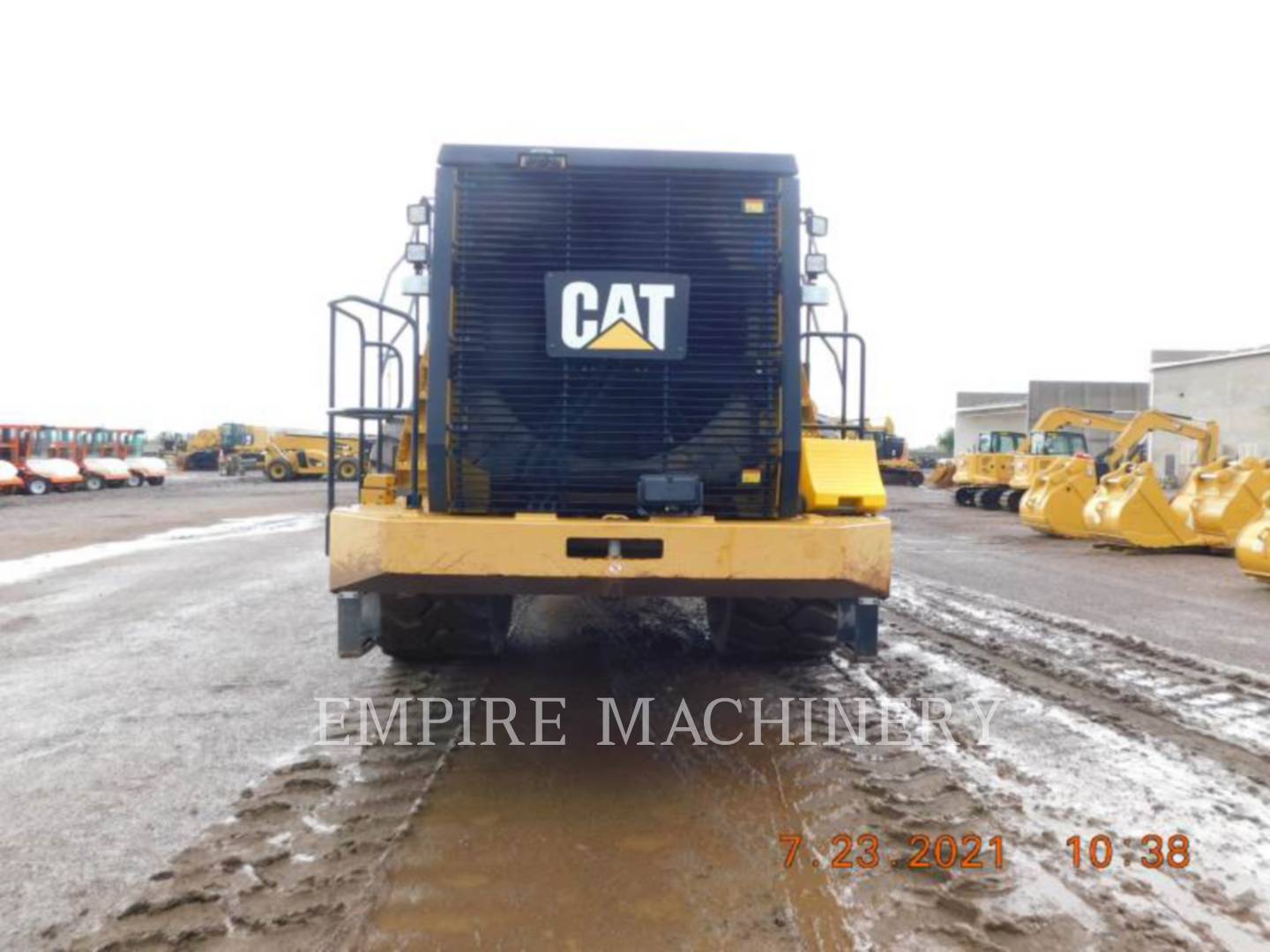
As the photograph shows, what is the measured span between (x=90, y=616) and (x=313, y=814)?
5.92 m

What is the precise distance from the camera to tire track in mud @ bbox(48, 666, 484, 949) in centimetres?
296

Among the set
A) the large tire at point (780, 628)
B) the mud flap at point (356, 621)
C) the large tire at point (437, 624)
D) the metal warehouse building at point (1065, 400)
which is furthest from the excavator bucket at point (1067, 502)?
the metal warehouse building at point (1065, 400)

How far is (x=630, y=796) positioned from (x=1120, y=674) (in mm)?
3964

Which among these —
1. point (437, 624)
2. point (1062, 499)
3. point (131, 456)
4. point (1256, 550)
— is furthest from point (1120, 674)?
point (131, 456)

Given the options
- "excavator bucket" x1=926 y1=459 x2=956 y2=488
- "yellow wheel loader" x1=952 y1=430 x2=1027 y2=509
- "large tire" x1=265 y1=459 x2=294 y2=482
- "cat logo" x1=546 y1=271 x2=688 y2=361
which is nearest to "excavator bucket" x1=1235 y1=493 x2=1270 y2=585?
"cat logo" x1=546 y1=271 x2=688 y2=361

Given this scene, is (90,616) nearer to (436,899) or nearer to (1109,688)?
(436,899)

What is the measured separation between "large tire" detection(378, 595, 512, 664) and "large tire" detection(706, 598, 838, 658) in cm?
134

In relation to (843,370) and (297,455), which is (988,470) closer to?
(843,370)

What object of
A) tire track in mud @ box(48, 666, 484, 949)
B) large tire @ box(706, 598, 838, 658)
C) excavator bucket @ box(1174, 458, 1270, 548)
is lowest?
tire track in mud @ box(48, 666, 484, 949)

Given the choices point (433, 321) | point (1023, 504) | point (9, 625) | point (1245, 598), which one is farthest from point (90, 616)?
point (1023, 504)

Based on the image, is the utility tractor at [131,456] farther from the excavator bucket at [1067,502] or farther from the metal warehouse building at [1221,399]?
the metal warehouse building at [1221,399]

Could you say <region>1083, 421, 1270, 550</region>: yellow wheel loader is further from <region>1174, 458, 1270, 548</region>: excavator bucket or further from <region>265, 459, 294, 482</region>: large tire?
<region>265, 459, 294, 482</region>: large tire

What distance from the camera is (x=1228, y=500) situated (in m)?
14.6

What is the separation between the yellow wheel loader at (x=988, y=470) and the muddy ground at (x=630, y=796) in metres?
20.9
